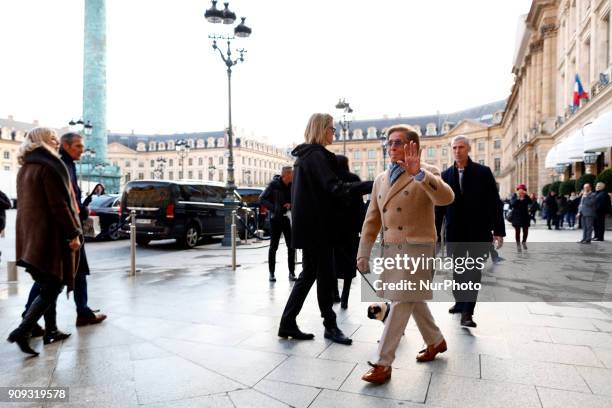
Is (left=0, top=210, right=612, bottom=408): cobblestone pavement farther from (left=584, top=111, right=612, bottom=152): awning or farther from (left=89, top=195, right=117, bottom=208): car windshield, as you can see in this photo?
(left=584, top=111, right=612, bottom=152): awning

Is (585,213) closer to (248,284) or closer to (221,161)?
(248,284)

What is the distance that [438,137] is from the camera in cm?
9506

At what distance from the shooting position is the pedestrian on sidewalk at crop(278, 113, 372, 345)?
13.3 feet

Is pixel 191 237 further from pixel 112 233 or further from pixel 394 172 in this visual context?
pixel 394 172

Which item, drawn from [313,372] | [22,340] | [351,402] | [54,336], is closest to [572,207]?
[313,372]

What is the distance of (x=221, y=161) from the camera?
107 metres

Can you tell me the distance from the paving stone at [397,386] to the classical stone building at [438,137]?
82849 millimetres

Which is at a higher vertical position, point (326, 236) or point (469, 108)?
point (469, 108)

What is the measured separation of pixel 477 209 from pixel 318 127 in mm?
2045

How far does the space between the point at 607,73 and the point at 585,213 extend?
12.2 meters

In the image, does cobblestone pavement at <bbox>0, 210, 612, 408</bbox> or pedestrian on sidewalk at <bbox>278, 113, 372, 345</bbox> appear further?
pedestrian on sidewalk at <bbox>278, 113, 372, 345</bbox>

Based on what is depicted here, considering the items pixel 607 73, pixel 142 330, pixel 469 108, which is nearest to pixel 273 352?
pixel 142 330

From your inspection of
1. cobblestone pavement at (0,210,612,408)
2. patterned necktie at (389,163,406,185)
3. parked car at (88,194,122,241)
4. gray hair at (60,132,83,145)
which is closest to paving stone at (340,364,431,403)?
cobblestone pavement at (0,210,612,408)

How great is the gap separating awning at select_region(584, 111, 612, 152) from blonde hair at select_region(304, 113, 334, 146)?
56.7 ft
